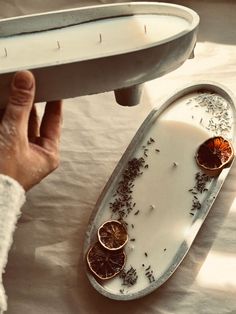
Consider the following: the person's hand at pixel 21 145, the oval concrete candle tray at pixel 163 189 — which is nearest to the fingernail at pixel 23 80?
the person's hand at pixel 21 145

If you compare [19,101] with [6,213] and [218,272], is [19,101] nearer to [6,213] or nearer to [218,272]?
[6,213]

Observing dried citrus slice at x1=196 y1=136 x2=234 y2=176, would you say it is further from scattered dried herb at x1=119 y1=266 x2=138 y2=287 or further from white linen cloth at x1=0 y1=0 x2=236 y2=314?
scattered dried herb at x1=119 y1=266 x2=138 y2=287

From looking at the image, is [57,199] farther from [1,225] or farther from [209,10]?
[209,10]

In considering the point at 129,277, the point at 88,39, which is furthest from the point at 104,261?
the point at 88,39

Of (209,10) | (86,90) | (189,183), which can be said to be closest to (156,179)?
(189,183)

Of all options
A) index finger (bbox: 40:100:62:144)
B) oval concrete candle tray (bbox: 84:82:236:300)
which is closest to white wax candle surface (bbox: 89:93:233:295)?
oval concrete candle tray (bbox: 84:82:236:300)

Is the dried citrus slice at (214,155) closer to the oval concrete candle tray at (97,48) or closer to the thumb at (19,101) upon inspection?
the oval concrete candle tray at (97,48)
